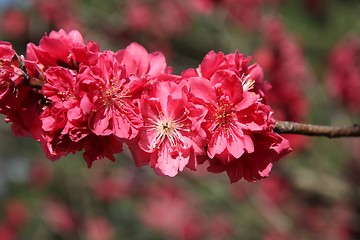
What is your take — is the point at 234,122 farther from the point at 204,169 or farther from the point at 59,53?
the point at 204,169

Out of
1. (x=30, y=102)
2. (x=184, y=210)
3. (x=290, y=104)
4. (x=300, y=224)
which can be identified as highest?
(x=30, y=102)

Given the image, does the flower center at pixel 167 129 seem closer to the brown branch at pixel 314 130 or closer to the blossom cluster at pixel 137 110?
the blossom cluster at pixel 137 110

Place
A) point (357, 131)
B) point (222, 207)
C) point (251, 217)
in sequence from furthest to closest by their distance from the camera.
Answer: point (222, 207) < point (251, 217) < point (357, 131)

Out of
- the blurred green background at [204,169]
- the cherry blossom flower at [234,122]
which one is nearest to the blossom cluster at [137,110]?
the cherry blossom flower at [234,122]

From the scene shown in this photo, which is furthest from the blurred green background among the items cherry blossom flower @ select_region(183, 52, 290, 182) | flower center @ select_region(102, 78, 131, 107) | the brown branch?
flower center @ select_region(102, 78, 131, 107)

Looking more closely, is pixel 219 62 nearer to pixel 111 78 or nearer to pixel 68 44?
pixel 111 78

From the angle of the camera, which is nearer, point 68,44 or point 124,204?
point 68,44

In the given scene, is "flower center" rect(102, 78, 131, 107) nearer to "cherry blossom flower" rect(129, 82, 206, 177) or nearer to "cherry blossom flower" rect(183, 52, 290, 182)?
"cherry blossom flower" rect(129, 82, 206, 177)

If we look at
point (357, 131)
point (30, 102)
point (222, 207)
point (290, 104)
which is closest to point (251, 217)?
point (222, 207)
